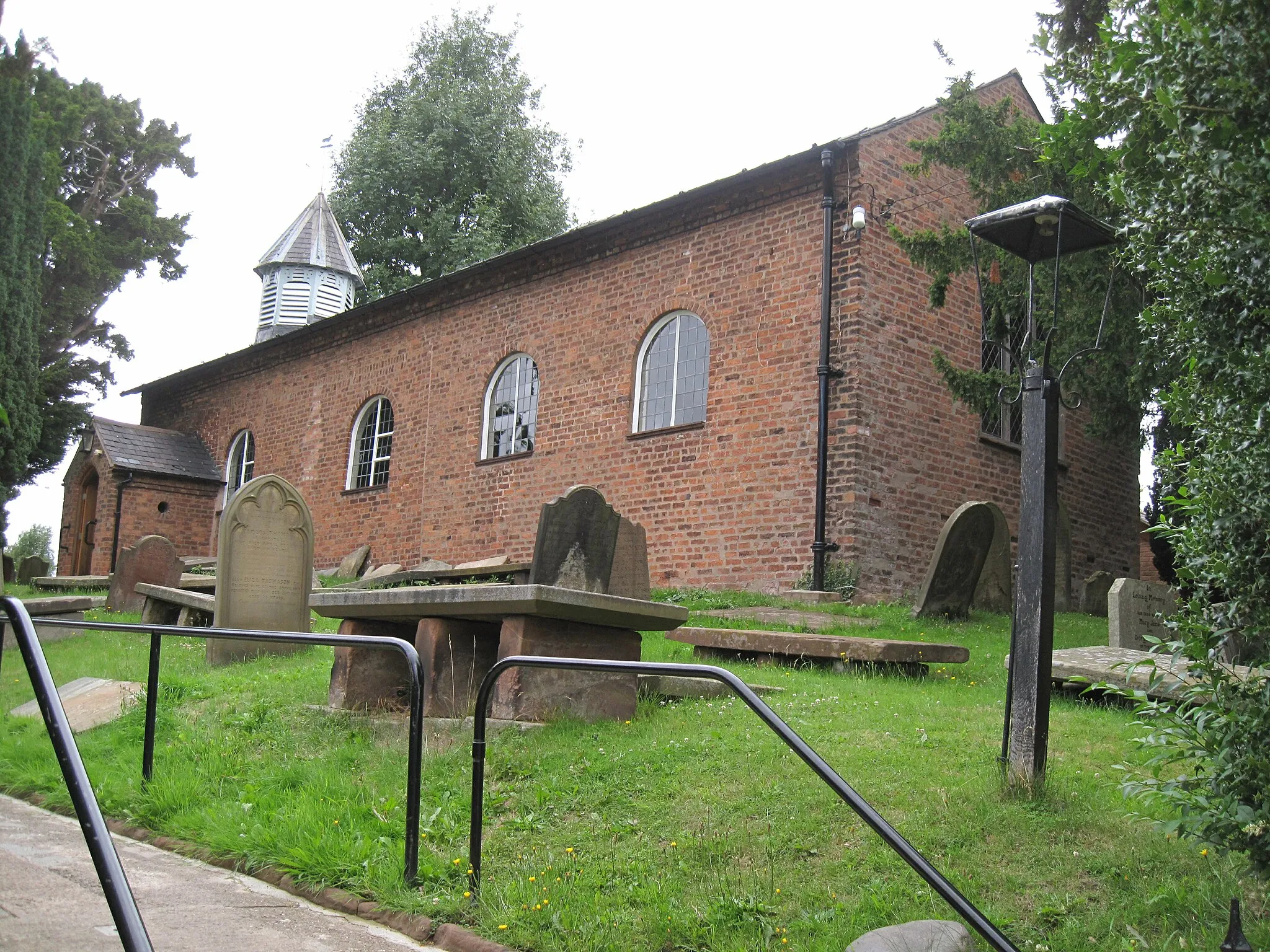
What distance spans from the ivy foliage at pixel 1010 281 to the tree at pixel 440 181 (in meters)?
23.6

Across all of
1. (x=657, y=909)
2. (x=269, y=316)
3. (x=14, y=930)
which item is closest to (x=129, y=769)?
(x=14, y=930)

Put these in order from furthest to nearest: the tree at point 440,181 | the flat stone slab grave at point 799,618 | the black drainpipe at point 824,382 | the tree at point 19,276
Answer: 1. the tree at point 440,181
2. the tree at point 19,276
3. the black drainpipe at point 824,382
4. the flat stone slab grave at point 799,618

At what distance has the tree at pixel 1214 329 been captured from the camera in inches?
136

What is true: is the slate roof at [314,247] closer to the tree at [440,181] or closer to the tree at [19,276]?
the tree at [440,181]

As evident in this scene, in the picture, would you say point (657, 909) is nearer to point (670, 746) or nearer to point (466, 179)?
point (670, 746)

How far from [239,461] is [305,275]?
26.2 ft

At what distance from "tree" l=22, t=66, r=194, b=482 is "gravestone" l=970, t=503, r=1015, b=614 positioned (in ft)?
74.7

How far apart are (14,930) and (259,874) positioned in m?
1.09

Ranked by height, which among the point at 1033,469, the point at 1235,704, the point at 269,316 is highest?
the point at 269,316

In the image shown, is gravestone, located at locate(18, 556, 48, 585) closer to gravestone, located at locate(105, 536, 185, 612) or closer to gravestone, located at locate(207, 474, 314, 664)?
gravestone, located at locate(105, 536, 185, 612)

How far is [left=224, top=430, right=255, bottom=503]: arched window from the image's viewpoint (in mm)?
26703

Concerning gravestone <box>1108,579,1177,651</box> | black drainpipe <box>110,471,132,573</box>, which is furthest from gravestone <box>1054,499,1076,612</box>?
black drainpipe <box>110,471,132,573</box>

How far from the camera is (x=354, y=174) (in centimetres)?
3691

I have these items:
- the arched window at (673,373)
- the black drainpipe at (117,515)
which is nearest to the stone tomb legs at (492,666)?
the arched window at (673,373)
